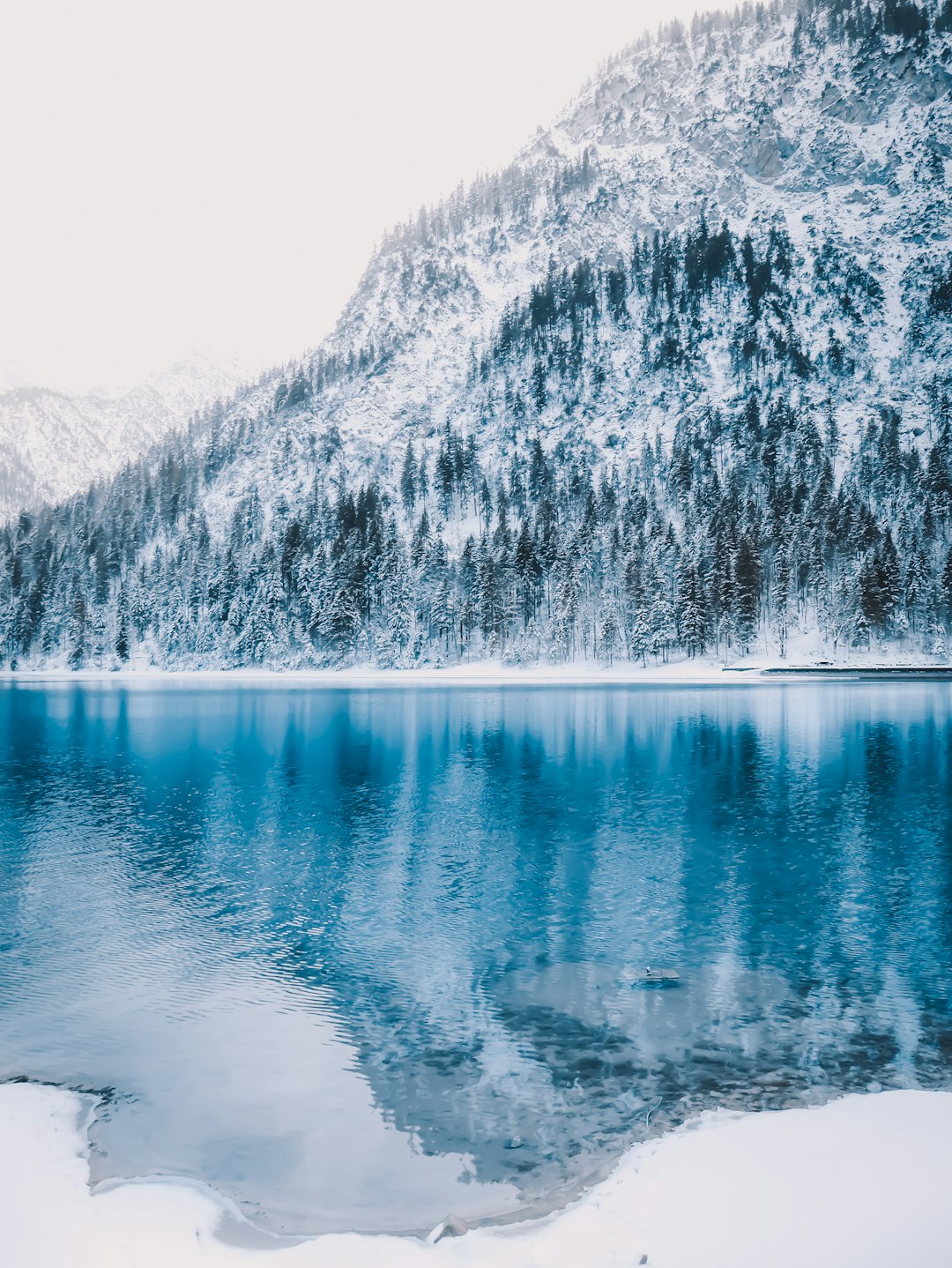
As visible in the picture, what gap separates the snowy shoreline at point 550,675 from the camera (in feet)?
352

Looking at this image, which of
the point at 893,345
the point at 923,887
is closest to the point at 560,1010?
the point at 923,887

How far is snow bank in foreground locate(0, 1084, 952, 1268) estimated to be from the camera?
21.9 feet

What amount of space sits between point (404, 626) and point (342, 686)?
23532mm

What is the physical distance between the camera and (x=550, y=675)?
119 meters

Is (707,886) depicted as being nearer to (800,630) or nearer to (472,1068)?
(472,1068)

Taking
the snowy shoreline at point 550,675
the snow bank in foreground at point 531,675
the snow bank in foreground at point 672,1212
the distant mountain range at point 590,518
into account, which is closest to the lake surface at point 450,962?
the snow bank in foreground at point 672,1212

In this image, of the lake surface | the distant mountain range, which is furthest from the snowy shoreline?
the lake surface

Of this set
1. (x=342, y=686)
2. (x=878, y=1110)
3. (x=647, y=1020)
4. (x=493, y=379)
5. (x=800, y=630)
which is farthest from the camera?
(x=493, y=379)

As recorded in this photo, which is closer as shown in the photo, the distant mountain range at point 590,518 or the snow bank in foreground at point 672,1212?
the snow bank in foreground at point 672,1212

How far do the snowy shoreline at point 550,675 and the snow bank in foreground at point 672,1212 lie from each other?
94619 millimetres

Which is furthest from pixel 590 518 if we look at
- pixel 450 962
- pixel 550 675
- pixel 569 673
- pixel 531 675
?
pixel 450 962

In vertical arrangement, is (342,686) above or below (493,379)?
below

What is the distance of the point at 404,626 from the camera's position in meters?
129

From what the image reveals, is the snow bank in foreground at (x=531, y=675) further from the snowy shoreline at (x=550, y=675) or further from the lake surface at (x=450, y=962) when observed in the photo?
the lake surface at (x=450, y=962)
